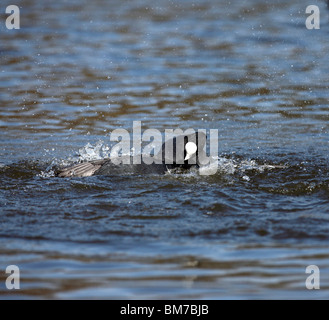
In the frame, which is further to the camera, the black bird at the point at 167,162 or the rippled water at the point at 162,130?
the black bird at the point at 167,162

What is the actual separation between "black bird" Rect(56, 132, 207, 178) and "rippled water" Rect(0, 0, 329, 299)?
12cm

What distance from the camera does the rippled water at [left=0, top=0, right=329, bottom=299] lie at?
406cm

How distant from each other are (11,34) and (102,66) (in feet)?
7.95

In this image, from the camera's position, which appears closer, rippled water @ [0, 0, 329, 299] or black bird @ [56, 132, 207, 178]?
rippled water @ [0, 0, 329, 299]

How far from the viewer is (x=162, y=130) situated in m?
7.74

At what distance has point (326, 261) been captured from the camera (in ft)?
13.6

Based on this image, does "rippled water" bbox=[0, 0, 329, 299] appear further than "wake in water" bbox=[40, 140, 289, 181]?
No

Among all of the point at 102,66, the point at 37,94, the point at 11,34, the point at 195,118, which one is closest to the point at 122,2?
the point at 11,34

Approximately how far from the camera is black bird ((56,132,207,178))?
5977 millimetres

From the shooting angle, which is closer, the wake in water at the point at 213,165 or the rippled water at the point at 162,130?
the rippled water at the point at 162,130

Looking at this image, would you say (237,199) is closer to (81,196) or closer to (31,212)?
(81,196)

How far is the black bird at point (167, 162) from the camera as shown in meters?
5.98

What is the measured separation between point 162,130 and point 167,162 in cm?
176

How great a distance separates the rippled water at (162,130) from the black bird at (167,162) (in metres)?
0.12
